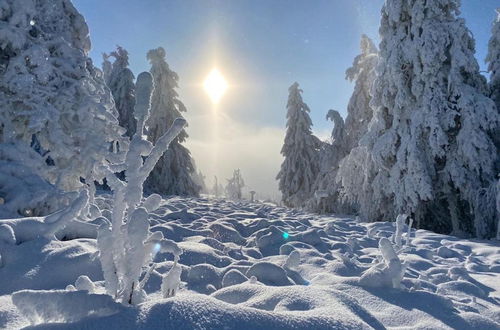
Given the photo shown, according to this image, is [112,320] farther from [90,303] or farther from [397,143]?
[397,143]

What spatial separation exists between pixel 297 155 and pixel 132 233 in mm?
19413

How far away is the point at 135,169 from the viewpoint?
5.36 feet

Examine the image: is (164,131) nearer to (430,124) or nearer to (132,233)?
(430,124)

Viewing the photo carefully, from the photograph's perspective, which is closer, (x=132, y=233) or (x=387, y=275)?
(x=132, y=233)

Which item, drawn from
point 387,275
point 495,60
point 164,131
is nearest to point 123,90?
point 164,131

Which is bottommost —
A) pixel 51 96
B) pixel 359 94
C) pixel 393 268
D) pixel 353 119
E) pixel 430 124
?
pixel 393 268

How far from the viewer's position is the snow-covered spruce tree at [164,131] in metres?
20.2

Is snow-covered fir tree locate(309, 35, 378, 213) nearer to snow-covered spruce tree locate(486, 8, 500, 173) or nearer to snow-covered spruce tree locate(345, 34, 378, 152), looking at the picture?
snow-covered spruce tree locate(345, 34, 378, 152)

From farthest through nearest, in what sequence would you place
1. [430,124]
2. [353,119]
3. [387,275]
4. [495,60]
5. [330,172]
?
[353,119] < [330,172] < [495,60] < [430,124] < [387,275]

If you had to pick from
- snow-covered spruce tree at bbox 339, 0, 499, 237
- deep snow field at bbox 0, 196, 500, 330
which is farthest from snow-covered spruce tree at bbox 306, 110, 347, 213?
deep snow field at bbox 0, 196, 500, 330

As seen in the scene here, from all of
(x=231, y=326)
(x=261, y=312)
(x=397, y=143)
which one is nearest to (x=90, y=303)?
(x=231, y=326)

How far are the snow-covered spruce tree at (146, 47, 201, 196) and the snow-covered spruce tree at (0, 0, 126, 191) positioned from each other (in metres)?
14.3

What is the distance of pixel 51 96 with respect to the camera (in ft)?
18.0

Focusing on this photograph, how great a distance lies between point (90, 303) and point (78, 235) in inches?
93.8
